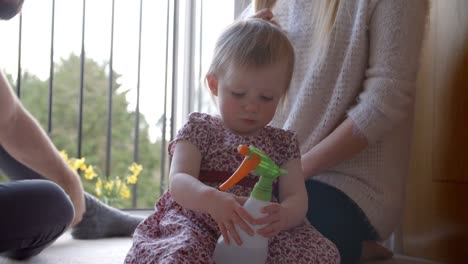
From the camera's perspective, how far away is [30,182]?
1350mm

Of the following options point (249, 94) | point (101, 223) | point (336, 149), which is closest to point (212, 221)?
point (249, 94)

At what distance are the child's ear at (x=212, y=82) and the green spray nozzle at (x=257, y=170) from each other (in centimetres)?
22

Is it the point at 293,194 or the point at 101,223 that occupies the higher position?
the point at 293,194

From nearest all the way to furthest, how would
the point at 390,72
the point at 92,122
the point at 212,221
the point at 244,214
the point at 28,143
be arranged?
the point at 244,214, the point at 212,221, the point at 390,72, the point at 28,143, the point at 92,122

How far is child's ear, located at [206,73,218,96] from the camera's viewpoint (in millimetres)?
1063

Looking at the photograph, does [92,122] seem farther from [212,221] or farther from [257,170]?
[257,170]

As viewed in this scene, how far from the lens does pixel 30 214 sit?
51.3 inches

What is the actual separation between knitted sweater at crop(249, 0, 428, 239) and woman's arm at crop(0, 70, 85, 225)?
573mm

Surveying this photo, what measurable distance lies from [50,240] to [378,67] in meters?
0.79

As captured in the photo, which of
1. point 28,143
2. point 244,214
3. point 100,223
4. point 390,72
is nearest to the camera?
point 244,214

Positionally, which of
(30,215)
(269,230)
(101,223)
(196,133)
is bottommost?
(101,223)

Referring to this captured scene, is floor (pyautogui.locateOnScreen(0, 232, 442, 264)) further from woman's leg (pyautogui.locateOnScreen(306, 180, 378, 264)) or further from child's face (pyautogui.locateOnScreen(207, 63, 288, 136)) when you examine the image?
child's face (pyautogui.locateOnScreen(207, 63, 288, 136))

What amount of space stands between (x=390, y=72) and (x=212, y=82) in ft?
1.31

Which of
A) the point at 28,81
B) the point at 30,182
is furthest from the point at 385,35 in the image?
the point at 28,81
